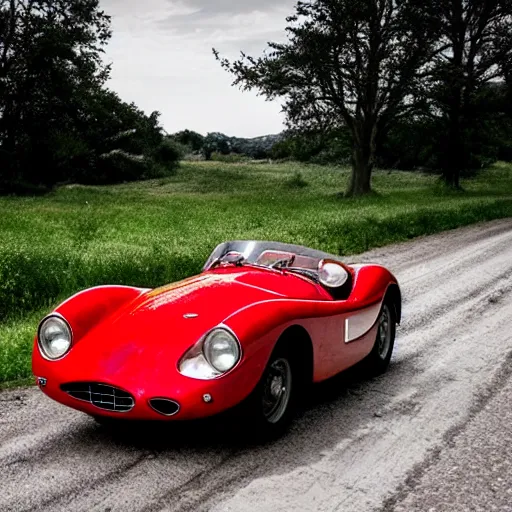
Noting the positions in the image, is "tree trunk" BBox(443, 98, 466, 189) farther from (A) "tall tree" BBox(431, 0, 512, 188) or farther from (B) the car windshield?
(B) the car windshield

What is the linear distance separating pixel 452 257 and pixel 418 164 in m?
45.3

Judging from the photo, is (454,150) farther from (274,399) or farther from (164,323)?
(164,323)

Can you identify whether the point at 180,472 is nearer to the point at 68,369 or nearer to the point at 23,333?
the point at 68,369

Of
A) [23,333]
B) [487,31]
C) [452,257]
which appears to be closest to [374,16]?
[487,31]

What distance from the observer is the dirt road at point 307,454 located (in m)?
4.28

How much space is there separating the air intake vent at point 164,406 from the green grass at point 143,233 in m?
2.71

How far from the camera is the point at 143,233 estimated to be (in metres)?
17.8

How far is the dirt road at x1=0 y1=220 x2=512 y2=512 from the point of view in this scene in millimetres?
4281

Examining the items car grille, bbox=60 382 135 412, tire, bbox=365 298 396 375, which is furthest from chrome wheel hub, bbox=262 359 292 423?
tire, bbox=365 298 396 375

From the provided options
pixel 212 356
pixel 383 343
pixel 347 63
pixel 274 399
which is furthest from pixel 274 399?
pixel 347 63

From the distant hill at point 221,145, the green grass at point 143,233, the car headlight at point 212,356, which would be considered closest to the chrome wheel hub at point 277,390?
the car headlight at point 212,356

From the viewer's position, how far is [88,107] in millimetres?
40219

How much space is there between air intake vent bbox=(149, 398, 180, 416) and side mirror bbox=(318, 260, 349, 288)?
2.09m

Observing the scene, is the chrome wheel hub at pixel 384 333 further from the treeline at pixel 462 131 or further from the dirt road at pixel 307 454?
the treeline at pixel 462 131
